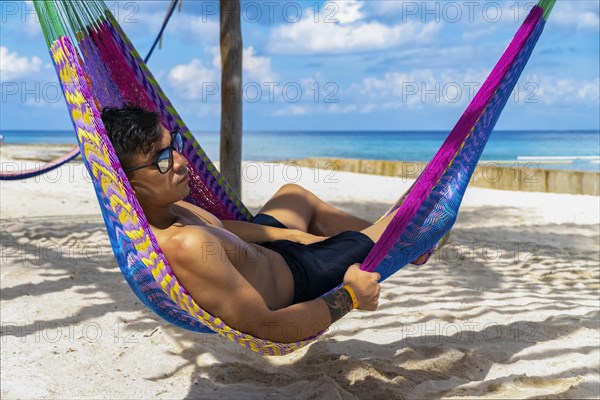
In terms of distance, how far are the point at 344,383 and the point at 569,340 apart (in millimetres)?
929

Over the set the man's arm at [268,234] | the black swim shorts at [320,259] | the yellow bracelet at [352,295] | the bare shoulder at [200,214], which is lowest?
the yellow bracelet at [352,295]

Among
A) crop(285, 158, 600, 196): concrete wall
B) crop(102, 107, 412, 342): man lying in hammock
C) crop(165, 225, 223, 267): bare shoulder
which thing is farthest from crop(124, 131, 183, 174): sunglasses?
crop(285, 158, 600, 196): concrete wall

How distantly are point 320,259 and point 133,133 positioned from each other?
1.93ft

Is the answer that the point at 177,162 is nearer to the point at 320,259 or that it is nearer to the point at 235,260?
the point at 235,260

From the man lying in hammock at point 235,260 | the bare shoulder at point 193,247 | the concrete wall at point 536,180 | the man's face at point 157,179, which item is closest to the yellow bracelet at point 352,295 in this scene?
the man lying in hammock at point 235,260

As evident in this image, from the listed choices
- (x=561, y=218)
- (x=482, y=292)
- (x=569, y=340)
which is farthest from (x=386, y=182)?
(x=569, y=340)

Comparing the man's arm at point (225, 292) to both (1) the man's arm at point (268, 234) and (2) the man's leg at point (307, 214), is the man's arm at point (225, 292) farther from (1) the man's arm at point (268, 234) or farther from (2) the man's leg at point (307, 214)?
(2) the man's leg at point (307, 214)

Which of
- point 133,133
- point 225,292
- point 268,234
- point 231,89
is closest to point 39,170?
point 231,89

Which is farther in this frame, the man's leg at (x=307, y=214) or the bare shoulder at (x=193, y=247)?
the man's leg at (x=307, y=214)

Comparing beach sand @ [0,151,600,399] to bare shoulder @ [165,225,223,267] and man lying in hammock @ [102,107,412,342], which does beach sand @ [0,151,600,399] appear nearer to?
man lying in hammock @ [102,107,412,342]

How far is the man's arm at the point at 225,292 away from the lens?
152 cm

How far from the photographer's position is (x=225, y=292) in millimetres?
1525

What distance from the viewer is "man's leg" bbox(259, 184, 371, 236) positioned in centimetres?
215

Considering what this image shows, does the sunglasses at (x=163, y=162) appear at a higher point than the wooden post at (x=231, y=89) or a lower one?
lower
